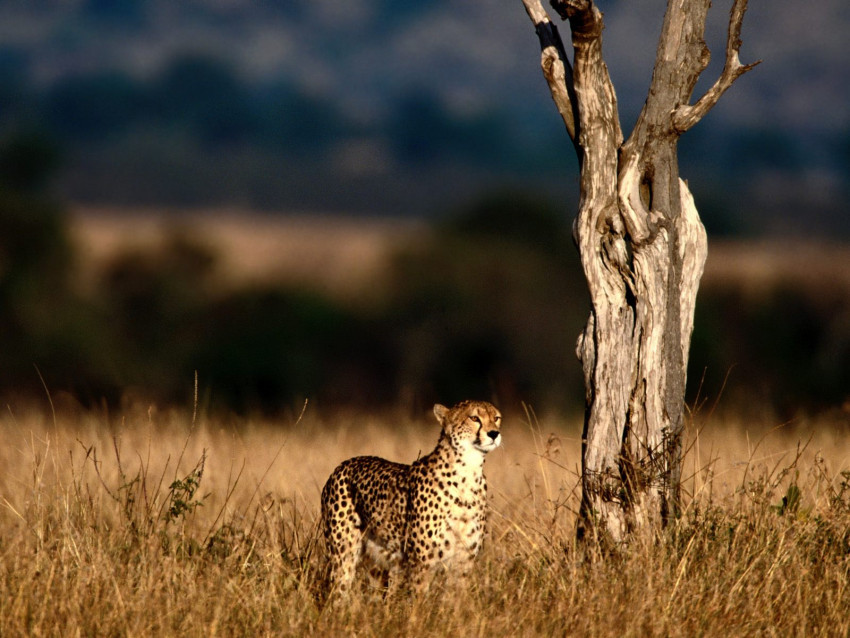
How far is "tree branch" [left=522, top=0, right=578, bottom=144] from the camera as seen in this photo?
495 centimetres

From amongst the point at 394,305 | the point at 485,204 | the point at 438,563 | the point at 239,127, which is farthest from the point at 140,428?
the point at 239,127

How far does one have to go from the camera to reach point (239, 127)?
89.0 m

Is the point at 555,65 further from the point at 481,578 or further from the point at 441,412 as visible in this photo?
the point at 481,578

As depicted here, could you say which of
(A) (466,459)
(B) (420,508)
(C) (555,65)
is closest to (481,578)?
(B) (420,508)

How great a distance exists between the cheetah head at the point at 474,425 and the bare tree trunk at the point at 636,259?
46cm

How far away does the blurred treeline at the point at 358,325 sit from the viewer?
19.4 m

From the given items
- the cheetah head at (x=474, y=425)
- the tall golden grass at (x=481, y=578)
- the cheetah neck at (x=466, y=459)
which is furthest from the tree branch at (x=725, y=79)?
the cheetah neck at (x=466, y=459)

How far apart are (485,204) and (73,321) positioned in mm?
12000

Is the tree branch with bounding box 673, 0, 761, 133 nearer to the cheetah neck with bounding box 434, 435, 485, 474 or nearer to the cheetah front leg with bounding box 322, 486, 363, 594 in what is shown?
the cheetah neck with bounding box 434, 435, 485, 474

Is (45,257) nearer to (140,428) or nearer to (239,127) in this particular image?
(140,428)

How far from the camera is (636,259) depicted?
15.8 feet

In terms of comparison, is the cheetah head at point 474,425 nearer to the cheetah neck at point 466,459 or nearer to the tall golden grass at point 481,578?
the cheetah neck at point 466,459

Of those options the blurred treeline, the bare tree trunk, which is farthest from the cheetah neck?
the blurred treeline

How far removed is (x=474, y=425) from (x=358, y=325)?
20144 millimetres
